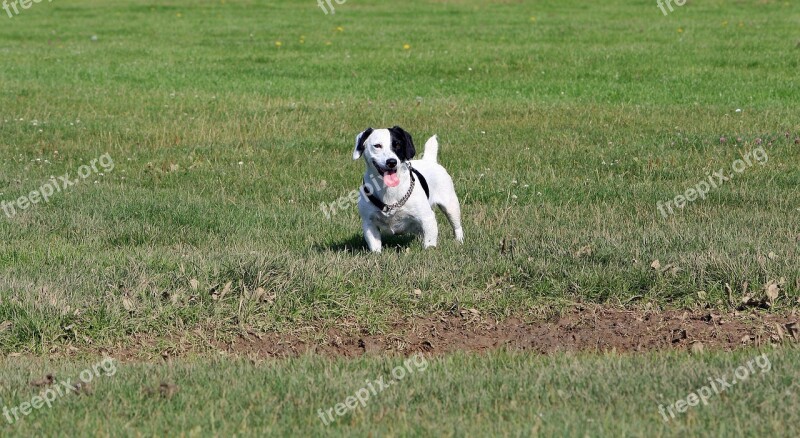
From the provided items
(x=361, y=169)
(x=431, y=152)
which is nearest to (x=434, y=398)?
(x=431, y=152)

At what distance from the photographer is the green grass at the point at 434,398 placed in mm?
5098

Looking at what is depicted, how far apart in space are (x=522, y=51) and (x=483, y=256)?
16.0m

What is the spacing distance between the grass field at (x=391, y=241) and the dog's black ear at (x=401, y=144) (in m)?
0.79

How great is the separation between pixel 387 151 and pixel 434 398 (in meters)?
2.99

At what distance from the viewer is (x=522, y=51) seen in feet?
78.0

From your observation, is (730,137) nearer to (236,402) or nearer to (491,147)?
(491,147)

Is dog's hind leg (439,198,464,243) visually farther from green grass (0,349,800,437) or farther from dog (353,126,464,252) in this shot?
green grass (0,349,800,437)

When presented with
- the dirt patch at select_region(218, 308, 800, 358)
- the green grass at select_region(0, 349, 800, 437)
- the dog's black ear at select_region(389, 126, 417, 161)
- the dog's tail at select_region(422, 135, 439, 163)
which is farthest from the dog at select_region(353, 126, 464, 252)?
the green grass at select_region(0, 349, 800, 437)

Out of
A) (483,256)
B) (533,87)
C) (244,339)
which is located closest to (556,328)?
(483,256)

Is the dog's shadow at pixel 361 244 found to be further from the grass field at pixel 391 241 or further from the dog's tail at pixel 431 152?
the dog's tail at pixel 431 152

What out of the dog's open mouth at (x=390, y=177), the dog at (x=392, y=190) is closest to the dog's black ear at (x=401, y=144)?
the dog at (x=392, y=190)

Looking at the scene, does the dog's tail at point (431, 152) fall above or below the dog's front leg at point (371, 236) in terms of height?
above

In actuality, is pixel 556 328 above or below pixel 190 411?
below

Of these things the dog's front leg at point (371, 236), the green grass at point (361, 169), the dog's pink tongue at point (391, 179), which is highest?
the dog's pink tongue at point (391, 179)
